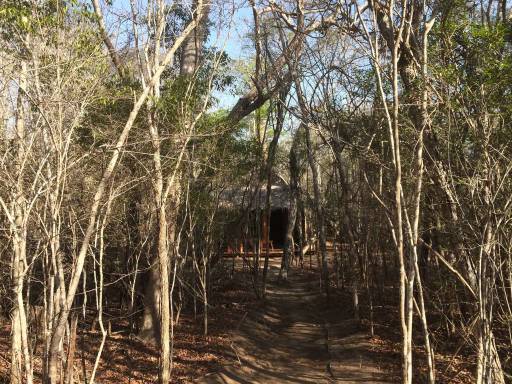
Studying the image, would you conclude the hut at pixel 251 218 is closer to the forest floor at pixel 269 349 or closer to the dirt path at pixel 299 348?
the forest floor at pixel 269 349

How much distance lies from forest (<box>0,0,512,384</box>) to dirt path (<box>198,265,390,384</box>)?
0.07 metres

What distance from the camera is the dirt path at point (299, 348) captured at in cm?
1072

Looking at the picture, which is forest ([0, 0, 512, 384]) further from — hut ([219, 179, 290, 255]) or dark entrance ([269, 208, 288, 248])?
dark entrance ([269, 208, 288, 248])

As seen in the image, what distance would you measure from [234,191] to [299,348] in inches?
259

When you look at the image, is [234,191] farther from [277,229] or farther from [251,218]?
[277,229]

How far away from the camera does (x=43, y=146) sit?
24.2 ft

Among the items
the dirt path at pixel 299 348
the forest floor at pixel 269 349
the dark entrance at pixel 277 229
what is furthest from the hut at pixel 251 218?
the dirt path at pixel 299 348

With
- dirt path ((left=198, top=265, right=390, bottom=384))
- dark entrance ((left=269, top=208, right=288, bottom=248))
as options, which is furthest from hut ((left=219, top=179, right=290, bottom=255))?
dirt path ((left=198, top=265, right=390, bottom=384))

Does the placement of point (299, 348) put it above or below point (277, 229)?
below

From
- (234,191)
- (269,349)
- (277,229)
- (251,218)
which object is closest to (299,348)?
(269,349)

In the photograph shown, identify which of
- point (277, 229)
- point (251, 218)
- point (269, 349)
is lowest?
point (269, 349)

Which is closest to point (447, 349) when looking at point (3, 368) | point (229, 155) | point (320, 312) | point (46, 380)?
point (320, 312)

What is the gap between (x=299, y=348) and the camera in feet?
42.5

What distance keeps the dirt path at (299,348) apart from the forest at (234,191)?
0.07m
